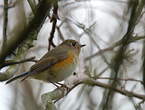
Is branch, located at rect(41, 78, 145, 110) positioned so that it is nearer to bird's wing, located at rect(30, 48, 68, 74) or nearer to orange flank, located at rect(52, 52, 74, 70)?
bird's wing, located at rect(30, 48, 68, 74)

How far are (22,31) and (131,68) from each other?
10.4 feet

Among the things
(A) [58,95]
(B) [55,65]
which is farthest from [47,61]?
(A) [58,95]

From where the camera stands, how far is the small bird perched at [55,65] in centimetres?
430

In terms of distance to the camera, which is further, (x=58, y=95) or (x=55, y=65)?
(x=55, y=65)

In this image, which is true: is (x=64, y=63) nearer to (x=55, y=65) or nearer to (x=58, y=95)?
(x=55, y=65)

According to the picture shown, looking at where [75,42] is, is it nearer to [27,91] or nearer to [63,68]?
[63,68]

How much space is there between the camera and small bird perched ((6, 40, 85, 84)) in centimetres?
430

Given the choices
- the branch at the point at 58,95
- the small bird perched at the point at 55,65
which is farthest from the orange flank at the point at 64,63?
Result: the branch at the point at 58,95

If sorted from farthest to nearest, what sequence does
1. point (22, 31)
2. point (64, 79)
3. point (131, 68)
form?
point (131, 68) → point (64, 79) → point (22, 31)

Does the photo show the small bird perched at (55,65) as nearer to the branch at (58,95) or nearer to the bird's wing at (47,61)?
the bird's wing at (47,61)

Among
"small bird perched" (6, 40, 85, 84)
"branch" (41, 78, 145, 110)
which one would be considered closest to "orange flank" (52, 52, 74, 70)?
"small bird perched" (6, 40, 85, 84)

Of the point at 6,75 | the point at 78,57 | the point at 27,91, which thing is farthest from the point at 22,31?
the point at 78,57

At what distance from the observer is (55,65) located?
456 centimetres

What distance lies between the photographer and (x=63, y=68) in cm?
447
